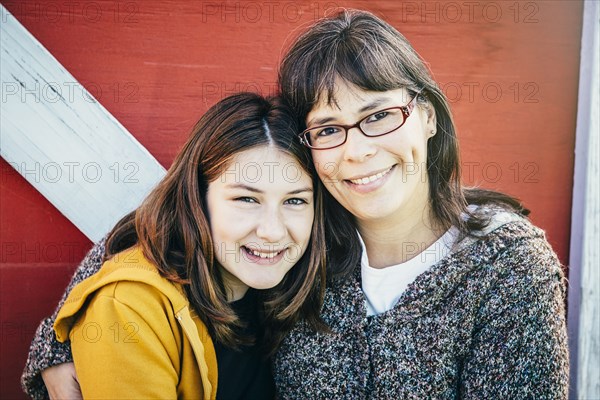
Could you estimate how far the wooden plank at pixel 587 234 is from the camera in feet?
7.12

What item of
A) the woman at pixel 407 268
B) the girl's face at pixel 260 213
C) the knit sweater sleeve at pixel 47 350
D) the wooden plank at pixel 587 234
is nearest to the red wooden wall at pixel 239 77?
the wooden plank at pixel 587 234

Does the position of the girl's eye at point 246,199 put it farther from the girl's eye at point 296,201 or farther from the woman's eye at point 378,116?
the woman's eye at point 378,116

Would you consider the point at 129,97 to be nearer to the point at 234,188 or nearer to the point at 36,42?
the point at 36,42

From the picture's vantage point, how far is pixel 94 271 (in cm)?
190

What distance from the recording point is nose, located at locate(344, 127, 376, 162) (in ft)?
5.66

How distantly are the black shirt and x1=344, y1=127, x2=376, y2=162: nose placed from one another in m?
0.65

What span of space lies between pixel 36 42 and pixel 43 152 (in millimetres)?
365

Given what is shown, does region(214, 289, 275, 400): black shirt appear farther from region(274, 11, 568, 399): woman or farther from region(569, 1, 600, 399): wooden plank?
region(569, 1, 600, 399): wooden plank

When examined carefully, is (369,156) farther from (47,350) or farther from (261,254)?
(47,350)

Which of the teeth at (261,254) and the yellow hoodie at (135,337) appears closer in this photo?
the yellow hoodie at (135,337)

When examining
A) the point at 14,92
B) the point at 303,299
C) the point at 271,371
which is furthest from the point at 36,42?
the point at 271,371

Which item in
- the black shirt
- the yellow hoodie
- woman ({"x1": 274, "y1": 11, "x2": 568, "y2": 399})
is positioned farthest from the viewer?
the black shirt

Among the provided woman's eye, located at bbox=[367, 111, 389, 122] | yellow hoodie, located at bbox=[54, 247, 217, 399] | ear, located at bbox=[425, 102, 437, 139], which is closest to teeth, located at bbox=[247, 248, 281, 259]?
yellow hoodie, located at bbox=[54, 247, 217, 399]

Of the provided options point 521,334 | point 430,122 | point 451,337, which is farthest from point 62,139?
point 521,334
